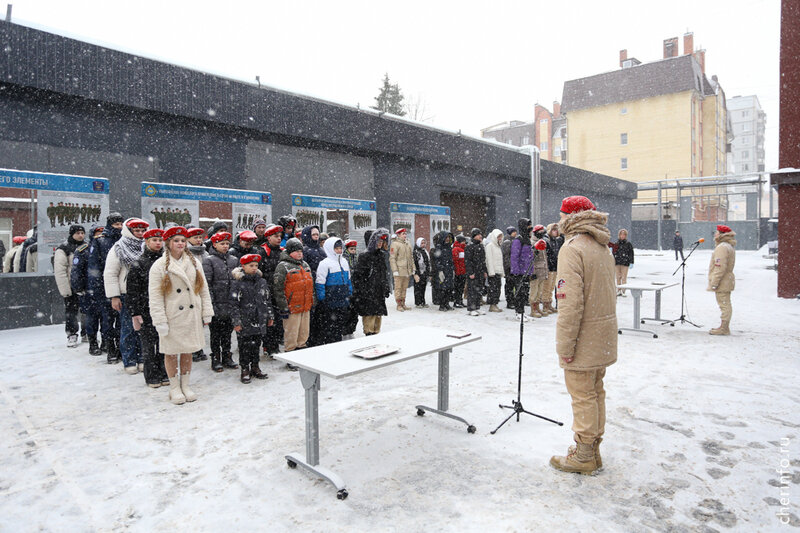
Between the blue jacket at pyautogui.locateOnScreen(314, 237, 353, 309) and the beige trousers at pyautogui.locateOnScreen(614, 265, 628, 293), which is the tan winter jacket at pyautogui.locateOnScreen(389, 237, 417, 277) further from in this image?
the beige trousers at pyautogui.locateOnScreen(614, 265, 628, 293)

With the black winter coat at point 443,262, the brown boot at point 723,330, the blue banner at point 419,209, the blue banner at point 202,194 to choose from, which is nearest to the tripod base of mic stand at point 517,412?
the brown boot at point 723,330

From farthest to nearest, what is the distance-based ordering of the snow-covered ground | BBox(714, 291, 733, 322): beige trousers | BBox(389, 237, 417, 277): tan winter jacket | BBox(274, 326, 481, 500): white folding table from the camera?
BBox(389, 237, 417, 277): tan winter jacket → BBox(714, 291, 733, 322): beige trousers → BBox(274, 326, 481, 500): white folding table → the snow-covered ground

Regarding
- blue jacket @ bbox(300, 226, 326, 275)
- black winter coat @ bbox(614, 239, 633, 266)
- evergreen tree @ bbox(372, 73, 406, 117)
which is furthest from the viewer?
evergreen tree @ bbox(372, 73, 406, 117)

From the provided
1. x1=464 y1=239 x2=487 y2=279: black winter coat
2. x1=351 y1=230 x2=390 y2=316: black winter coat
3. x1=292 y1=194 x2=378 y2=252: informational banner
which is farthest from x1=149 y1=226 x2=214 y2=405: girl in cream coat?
x1=292 y1=194 x2=378 y2=252: informational banner

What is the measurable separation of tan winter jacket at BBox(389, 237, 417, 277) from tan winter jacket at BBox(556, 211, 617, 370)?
26.4 ft

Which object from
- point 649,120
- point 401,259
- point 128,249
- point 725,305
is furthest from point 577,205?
point 649,120

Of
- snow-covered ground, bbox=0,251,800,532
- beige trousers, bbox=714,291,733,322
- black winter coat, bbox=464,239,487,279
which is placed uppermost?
black winter coat, bbox=464,239,487,279

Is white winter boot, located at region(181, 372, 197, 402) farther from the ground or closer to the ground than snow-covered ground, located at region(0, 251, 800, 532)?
farther from the ground

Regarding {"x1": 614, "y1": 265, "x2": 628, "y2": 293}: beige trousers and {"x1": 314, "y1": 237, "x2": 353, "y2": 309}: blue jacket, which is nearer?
{"x1": 314, "y1": 237, "x2": 353, "y2": 309}: blue jacket

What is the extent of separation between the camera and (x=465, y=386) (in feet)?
17.9

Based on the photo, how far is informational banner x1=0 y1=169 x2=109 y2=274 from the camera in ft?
27.3

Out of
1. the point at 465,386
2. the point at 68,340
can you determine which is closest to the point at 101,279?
the point at 68,340

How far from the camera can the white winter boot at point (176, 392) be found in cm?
493

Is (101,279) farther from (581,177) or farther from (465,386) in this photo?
(581,177)
